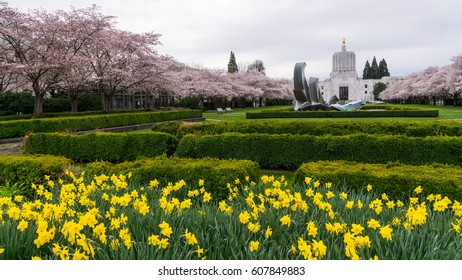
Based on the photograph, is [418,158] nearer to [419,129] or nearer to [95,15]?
[419,129]

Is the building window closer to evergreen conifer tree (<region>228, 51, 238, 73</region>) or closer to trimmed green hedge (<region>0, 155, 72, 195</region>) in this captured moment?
evergreen conifer tree (<region>228, 51, 238, 73</region>)

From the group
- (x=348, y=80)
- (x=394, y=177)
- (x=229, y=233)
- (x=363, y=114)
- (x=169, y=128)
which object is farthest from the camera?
(x=348, y=80)

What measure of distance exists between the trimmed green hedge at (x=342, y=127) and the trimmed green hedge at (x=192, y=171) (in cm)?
501

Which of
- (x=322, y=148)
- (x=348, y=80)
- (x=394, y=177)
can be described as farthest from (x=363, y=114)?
(x=348, y=80)

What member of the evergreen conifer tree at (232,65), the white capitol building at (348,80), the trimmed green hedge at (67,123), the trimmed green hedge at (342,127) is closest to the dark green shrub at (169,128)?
the trimmed green hedge at (342,127)

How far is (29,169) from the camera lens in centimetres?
698

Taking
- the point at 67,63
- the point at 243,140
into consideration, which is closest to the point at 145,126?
the point at 67,63

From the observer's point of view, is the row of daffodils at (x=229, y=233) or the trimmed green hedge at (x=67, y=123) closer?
the row of daffodils at (x=229, y=233)

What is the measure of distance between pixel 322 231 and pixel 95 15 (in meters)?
26.4

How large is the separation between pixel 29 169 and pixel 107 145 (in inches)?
168

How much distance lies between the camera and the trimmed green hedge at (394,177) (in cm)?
510

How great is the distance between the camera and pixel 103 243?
3.02 meters

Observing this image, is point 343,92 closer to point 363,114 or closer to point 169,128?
point 363,114

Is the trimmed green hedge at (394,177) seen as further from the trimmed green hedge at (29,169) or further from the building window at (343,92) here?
the building window at (343,92)
